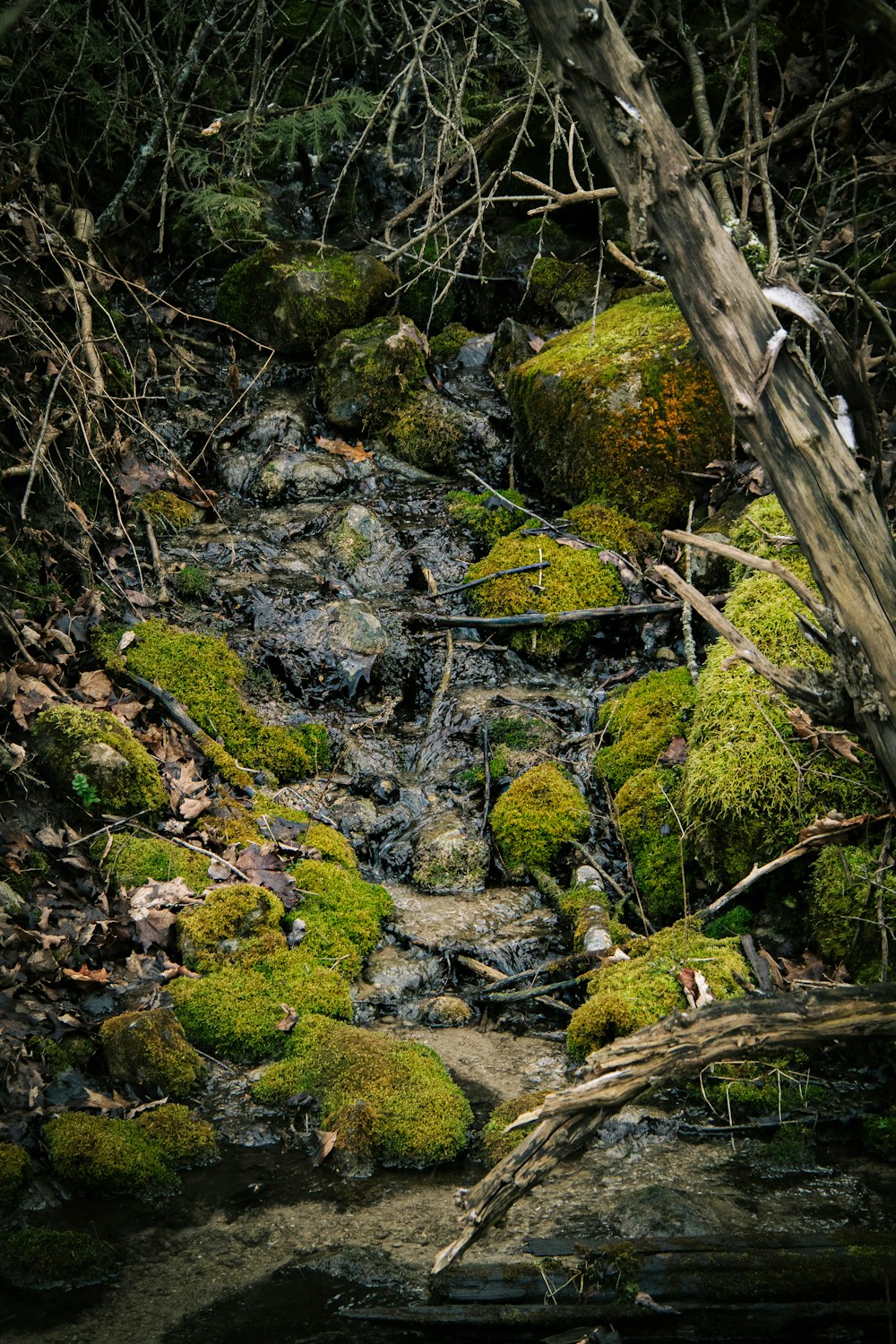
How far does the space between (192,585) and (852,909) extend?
4.75 m

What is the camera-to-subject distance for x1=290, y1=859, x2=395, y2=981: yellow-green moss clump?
4.68 meters

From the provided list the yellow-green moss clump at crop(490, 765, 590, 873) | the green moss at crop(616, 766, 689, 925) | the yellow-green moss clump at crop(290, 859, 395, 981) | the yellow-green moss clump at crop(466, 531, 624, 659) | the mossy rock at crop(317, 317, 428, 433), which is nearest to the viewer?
the yellow-green moss clump at crop(290, 859, 395, 981)

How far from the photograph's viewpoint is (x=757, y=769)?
14.8 ft

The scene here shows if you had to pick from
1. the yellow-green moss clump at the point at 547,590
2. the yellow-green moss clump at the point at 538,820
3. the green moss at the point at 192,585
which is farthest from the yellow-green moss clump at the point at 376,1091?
the green moss at the point at 192,585

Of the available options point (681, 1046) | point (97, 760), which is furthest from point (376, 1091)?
point (97, 760)

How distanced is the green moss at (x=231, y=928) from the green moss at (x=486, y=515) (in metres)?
3.65

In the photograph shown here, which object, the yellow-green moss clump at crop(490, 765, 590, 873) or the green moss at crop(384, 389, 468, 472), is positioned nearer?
the yellow-green moss clump at crop(490, 765, 590, 873)

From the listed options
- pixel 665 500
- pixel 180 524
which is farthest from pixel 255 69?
pixel 665 500

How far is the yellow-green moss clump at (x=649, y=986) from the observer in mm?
4082

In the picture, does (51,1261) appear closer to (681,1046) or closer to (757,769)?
(681,1046)

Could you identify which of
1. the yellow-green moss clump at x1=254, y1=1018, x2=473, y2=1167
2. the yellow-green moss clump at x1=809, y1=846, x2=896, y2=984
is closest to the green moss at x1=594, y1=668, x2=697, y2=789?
the yellow-green moss clump at x1=809, y1=846, x2=896, y2=984

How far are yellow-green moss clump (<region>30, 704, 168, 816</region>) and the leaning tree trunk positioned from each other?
362 cm

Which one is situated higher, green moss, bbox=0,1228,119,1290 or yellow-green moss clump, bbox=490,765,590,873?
green moss, bbox=0,1228,119,1290

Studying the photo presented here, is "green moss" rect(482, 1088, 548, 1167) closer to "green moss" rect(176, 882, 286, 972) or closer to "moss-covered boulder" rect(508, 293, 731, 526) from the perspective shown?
"green moss" rect(176, 882, 286, 972)
